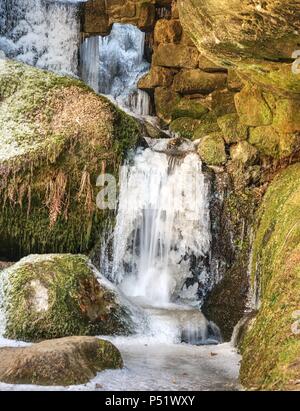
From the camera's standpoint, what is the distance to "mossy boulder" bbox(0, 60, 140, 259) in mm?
10117

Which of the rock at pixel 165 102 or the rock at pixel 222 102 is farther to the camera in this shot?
the rock at pixel 165 102

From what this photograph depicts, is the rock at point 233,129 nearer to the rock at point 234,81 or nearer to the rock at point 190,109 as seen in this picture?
the rock at point 234,81

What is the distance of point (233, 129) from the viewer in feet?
36.3

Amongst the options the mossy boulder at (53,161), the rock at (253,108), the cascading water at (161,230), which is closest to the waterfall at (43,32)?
the mossy boulder at (53,161)

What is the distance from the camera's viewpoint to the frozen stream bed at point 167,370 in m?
5.94

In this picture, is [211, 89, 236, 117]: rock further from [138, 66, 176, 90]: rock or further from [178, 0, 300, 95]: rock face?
[178, 0, 300, 95]: rock face

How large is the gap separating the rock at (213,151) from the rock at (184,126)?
201 centimetres

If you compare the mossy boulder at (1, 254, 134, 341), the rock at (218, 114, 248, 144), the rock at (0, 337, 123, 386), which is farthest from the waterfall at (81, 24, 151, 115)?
the rock at (0, 337, 123, 386)

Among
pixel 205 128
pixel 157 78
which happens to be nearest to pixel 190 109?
pixel 157 78

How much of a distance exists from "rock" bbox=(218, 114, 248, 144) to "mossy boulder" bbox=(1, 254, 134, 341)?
3.68 m

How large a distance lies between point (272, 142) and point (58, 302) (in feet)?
15.1

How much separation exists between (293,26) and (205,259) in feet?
15.4

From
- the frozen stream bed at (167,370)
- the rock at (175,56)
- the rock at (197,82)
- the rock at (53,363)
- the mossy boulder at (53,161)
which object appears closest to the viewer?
the rock at (53,363)

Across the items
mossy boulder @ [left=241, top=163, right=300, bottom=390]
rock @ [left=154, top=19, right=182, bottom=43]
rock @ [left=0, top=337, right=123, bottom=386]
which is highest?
rock @ [left=154, top=19, right=182, bottom=43]
